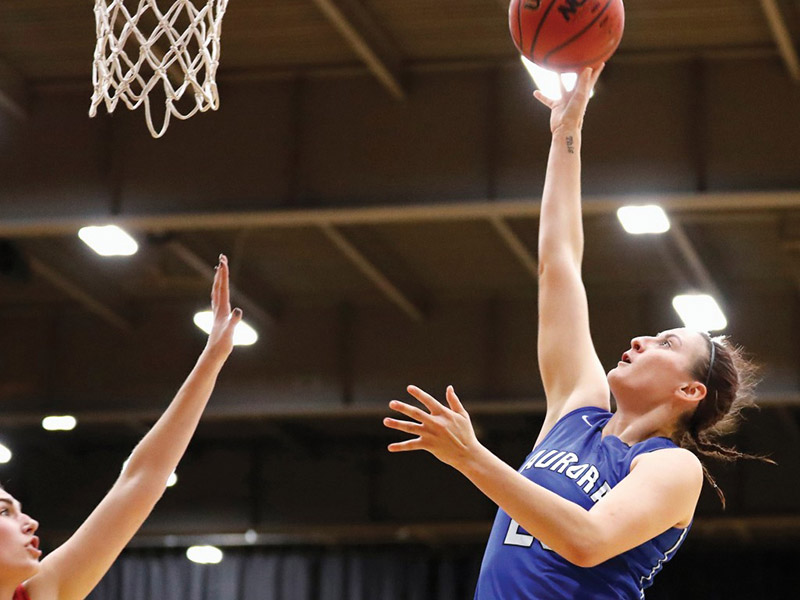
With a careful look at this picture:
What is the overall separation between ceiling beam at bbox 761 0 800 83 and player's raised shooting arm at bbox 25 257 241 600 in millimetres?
5475

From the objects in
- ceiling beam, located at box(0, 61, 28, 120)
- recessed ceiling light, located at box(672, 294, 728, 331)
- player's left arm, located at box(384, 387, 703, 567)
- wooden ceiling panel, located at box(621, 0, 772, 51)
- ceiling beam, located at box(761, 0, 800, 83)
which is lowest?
player's left arm, located at box(384, 387, 703, 567)

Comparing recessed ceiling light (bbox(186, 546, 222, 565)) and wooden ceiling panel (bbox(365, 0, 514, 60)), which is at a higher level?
wooden ceiling panel (bbox(365, 0, 514, 60))

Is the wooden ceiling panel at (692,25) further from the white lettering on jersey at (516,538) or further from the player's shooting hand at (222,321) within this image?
the white lettering on jersey at (516,538)

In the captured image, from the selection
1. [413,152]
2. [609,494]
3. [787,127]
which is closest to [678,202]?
[787,127]

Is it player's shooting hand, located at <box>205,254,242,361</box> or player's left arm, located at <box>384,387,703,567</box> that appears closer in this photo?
player's left arm, located at <box>384,387,703,567</box>

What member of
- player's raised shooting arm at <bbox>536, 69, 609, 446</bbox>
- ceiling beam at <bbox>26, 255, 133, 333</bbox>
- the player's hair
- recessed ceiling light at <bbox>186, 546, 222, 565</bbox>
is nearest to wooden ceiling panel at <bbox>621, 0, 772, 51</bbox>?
player's raised shooting arm at <bbox>536, 69, 609, 446</bbox>

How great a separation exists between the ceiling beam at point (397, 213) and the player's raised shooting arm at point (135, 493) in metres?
5.31

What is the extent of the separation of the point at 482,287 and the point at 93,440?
19.2 feet

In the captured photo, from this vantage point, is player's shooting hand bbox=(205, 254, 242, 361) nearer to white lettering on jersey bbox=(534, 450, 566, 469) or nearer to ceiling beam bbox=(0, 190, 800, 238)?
white lettering on jersey bbox=(534, 450, 566, 469)

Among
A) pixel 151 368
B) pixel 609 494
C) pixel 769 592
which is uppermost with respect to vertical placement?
pixel 151 368

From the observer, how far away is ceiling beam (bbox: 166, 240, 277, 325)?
11359 millimetres

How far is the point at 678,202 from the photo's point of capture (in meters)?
8.70

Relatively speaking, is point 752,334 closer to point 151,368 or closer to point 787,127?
point 787,127

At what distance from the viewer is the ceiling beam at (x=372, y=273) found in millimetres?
10773
